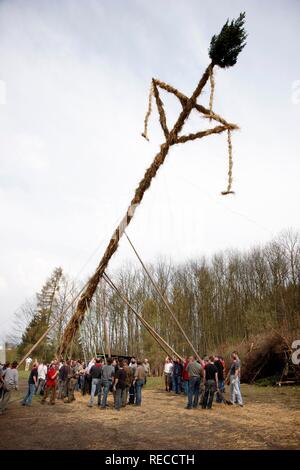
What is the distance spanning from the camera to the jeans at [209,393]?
1022 cm

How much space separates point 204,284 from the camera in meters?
36.7

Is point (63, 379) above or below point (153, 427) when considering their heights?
above

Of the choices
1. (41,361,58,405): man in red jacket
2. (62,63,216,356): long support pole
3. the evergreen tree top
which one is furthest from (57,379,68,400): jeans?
the evergreen tree top

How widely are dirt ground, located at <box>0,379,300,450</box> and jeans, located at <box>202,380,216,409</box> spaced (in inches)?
13.2

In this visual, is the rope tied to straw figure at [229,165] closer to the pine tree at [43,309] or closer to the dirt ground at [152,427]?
the dirt ground at [152,427]

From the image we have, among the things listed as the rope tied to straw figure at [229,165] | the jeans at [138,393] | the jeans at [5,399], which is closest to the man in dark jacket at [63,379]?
the jeans at [138,393]

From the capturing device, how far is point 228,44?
963 cm

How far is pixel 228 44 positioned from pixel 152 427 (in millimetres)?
10710

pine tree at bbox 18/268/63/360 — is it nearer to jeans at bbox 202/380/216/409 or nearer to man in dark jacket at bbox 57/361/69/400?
man in dark jacket at bbox 57/361/69/400

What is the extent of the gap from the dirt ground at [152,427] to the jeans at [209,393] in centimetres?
33

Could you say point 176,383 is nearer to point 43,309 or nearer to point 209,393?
point 209,393

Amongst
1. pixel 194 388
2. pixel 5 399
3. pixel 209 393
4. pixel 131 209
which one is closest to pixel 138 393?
pixel 194 388

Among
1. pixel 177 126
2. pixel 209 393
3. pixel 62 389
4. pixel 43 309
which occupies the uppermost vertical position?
pixel 177 126
